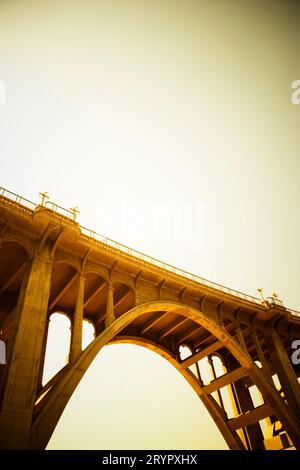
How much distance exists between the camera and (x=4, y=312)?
57.7 ft

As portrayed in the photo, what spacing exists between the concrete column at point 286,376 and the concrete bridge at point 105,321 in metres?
0.08

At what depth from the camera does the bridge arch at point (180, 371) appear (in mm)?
10586

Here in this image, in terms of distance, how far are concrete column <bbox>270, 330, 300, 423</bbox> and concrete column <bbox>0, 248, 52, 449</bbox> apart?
1934 cm

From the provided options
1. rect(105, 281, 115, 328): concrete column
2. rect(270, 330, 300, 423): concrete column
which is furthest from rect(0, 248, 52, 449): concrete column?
rect(270, 330, 300, 423): concrete column

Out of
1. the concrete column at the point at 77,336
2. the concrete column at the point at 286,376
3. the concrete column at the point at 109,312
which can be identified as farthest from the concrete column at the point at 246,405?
the concrete column at the point at 77,336

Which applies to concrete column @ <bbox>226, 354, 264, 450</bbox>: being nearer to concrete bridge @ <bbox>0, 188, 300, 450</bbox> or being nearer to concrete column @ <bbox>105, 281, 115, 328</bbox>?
concrete bridge @ <bbox>0, 188, 300, 450</bbox>

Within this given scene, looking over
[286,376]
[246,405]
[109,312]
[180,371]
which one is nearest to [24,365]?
[109,312]

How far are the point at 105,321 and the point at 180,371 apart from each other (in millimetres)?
13986

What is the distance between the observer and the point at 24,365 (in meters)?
11.0

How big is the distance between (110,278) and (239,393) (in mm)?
19431

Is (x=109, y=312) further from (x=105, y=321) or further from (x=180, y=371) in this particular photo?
(x=180, y=371)

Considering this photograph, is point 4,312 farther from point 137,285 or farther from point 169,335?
point 169,335
